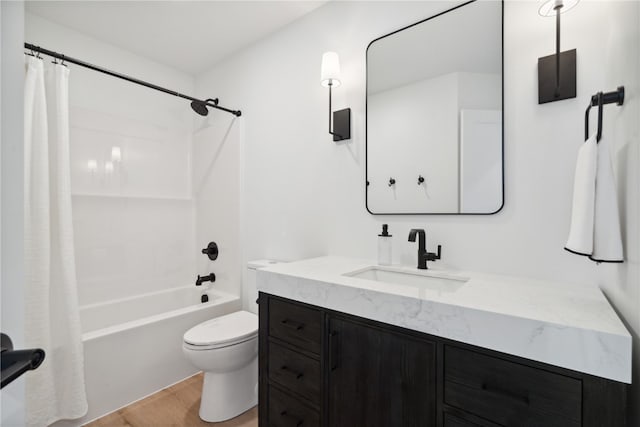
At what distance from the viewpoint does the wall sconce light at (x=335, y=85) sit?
1655 mm

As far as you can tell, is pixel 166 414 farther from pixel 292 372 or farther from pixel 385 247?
pixel 385 247

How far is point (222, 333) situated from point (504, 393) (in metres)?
1.46

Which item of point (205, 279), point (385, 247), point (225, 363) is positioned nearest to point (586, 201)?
point (385, 247)

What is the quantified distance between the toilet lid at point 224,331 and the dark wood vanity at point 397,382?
412mm

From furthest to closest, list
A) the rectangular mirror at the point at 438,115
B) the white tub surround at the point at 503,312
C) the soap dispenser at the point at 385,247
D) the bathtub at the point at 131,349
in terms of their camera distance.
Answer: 1. the bathtub at the point at 131,349
2. the soap dispenser at the point at 385,247
3. the rectangular mirror at the point at 438,115
4. the white tub surround at the point at 503,312

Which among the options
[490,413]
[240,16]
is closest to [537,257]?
[490,413]

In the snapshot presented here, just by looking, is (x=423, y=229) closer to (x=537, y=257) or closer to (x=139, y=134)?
(x=537, y=257)

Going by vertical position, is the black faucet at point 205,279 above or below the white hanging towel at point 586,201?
below

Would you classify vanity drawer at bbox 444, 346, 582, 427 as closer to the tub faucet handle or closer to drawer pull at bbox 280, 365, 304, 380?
drawer pull at bbox 280, 365, 304, 380

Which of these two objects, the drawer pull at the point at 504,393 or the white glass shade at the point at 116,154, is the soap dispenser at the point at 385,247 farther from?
the white glass shade at the point at 116,154

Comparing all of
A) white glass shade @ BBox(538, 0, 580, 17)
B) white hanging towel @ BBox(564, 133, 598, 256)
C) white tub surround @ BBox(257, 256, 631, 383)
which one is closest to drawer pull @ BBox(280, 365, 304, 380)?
white tub surround @ BBox(257, 256, 631, 383)

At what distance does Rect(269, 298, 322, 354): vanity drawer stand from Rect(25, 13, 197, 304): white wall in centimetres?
174

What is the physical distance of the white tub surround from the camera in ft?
2.24

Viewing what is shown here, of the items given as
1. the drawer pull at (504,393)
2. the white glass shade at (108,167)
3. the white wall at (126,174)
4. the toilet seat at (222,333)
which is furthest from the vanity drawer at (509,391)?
the white glass shade at (108,167)
